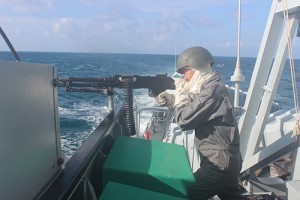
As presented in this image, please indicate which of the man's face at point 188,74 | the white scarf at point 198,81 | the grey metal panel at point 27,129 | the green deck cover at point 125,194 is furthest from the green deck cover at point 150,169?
the man's face at point 188,74

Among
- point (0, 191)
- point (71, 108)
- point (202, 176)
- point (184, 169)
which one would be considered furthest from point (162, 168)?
point (71, 108)

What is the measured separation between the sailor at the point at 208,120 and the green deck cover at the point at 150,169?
344 millimetres

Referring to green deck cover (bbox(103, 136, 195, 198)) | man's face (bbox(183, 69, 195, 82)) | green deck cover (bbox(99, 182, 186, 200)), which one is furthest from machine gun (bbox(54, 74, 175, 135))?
green deck cover (bbox(99, 182, 186, 200))

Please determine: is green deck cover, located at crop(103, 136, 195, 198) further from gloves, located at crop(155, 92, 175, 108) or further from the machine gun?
A: the machine gun

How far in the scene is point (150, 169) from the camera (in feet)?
7.54

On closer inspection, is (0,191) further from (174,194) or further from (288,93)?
(288,93)

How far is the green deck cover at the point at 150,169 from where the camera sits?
2.21 meters

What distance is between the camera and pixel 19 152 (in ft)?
4.98

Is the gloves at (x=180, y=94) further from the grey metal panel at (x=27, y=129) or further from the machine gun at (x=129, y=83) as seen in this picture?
the grey metal panel at (x=27, y=129)

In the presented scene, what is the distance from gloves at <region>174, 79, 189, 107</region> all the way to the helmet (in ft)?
0.56

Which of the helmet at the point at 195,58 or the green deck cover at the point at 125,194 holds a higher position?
the helmet at the point at 195,58

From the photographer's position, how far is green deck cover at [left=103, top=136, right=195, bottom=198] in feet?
7.25

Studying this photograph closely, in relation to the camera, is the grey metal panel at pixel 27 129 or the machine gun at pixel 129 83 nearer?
the grey metal panel at pixel 27 129

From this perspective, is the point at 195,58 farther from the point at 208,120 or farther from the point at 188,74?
the point at 208,120
